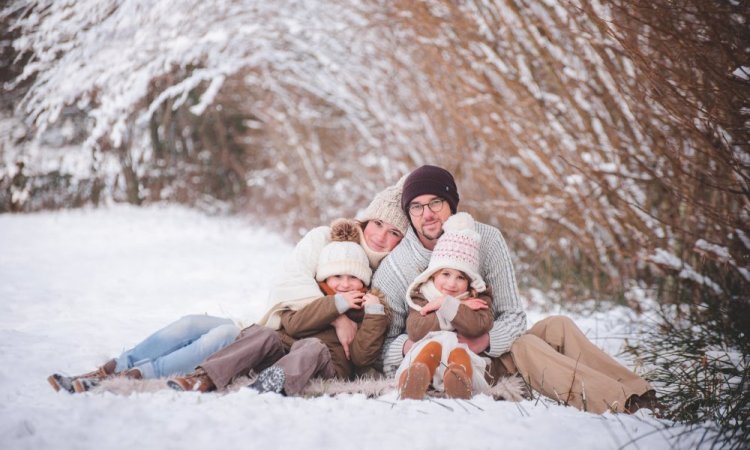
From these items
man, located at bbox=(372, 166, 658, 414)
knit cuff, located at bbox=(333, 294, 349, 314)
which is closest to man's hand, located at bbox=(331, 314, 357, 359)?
knit cuff, located at bbox=(333, 294, 349, 314)

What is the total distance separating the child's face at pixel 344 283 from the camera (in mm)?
3377

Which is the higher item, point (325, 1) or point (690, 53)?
point (325, 1)

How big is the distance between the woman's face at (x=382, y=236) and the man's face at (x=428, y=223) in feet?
0.73

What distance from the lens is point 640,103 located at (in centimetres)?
395

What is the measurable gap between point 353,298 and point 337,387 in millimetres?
516

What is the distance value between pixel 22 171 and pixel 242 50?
9.91m

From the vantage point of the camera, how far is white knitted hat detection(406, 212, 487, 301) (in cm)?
305

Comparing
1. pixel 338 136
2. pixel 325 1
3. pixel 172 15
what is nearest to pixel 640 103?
pixel 325 1

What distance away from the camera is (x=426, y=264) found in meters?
3.34

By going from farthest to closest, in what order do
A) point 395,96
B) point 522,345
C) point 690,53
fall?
point 395,96 → point 522,345 → point 690,53

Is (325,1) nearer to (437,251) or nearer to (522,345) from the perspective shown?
(437,251)

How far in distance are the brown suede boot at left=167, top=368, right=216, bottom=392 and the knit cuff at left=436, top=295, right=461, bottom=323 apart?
1165 mm

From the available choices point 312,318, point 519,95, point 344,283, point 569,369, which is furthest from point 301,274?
point 519,95

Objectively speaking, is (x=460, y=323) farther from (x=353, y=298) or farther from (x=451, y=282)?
(x=353, y=298)
